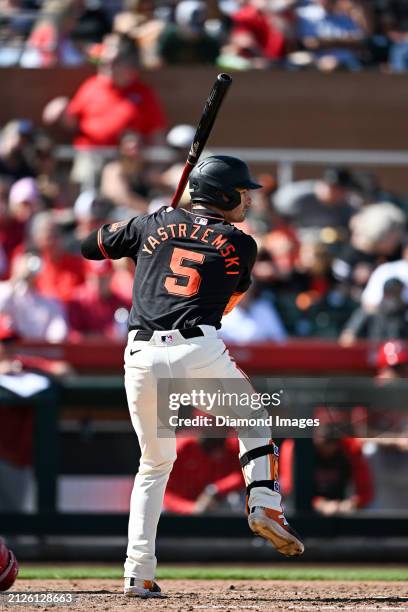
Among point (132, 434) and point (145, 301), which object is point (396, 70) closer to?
point (132, 434)

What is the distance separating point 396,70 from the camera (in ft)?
41.3

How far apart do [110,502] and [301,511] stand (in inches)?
51.1

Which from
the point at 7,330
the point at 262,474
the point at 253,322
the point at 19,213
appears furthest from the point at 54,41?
the point at 262,474

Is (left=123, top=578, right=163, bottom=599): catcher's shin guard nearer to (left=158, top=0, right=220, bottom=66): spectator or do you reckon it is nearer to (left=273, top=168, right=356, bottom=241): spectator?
(left=273, top=168, right=356, bottom=241): spectator

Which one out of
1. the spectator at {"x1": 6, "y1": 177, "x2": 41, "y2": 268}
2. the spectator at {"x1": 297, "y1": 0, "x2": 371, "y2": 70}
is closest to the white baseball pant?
the spectator at {"x1": 6, "y1": 177, "x2": 41, "y2": 268}

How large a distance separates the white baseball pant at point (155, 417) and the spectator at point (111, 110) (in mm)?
5471

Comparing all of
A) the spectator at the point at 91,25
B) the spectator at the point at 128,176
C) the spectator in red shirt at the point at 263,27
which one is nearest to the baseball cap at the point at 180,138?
the spectator at the point at 128,176

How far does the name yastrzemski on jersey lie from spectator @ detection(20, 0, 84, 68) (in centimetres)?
637

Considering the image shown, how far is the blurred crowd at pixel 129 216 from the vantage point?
930 cm

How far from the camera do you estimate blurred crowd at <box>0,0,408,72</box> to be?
1183 centimetres

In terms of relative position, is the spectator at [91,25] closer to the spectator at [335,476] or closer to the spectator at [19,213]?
the spectator at [19,213]

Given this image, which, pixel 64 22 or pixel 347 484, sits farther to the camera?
pixel 64 22

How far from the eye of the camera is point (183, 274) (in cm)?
561

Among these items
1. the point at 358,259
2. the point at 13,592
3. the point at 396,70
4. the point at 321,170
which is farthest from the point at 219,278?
the point at 396,70
